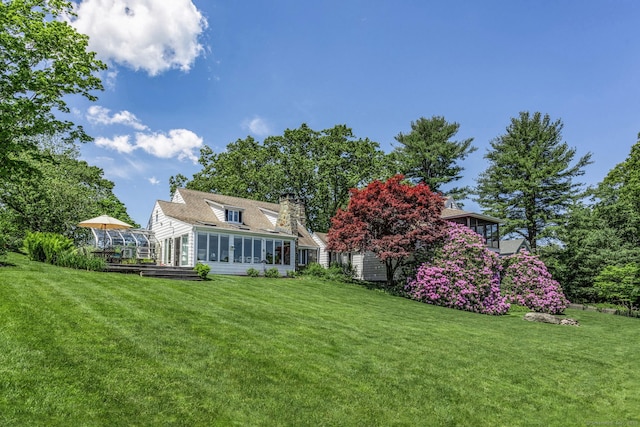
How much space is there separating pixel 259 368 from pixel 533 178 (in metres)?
32.5

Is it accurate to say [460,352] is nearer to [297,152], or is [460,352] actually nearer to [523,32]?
[523,32]

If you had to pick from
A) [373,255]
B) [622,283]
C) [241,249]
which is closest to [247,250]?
[241,249]

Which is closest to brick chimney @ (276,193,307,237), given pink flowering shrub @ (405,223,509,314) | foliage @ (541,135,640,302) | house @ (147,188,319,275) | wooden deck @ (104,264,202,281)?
house @ (147,188,319,275)

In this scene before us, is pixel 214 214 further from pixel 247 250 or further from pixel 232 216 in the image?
pixel 247 250

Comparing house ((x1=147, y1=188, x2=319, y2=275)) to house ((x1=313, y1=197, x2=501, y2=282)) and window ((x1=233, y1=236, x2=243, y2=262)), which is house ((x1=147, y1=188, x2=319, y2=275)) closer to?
window ((x1=233, y1=236, x2=243, y2=262))

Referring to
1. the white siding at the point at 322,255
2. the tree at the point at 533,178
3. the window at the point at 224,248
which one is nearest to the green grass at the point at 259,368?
the window at the point at 224,248

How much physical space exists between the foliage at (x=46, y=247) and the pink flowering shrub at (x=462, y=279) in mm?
15990

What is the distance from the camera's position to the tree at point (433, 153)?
43.0 meters

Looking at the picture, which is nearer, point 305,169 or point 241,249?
point 241,249

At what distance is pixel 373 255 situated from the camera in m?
28.5

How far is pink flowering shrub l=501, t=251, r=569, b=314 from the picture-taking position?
20750 millimetres

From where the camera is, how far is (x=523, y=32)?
1727 cm

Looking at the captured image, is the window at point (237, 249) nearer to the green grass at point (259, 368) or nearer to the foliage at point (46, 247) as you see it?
the foliage at point (46, 247)

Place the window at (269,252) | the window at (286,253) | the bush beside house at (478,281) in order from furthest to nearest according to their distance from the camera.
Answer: the window at (286,253) < the window at (269,252) < the bush beside house at (478,281)
